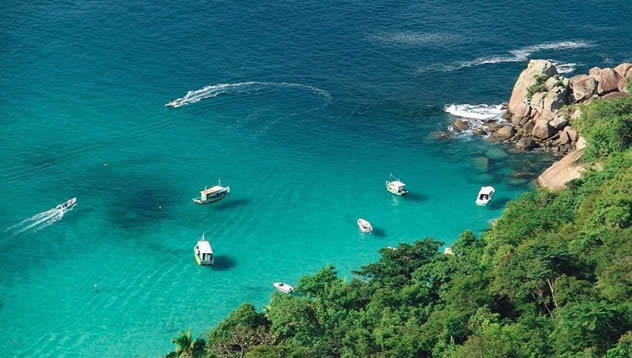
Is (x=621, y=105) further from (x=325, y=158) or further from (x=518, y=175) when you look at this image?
(x=325, y=158)

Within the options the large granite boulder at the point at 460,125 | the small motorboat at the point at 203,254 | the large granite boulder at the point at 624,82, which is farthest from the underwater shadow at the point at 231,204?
the large granite boulder at the point at 624,82

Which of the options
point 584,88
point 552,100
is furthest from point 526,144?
point 584,88

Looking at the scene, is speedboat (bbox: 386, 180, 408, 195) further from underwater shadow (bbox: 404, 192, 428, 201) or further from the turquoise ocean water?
the turquoise ocean water

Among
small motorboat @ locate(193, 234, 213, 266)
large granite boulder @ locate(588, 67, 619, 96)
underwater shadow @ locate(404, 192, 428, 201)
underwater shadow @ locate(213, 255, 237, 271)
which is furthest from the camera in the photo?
large granite boulder @ locate(588, 67, 619, 96)

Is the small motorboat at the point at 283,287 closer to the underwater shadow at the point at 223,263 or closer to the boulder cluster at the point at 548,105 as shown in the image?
the underwater shadow at the point at 223,263

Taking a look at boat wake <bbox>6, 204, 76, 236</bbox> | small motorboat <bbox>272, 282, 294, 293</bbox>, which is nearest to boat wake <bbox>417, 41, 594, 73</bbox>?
small motorboat <bbox>272, 282, 294, 293</bbox>

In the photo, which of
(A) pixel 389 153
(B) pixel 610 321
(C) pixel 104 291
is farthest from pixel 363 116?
(B) pixel 610 321

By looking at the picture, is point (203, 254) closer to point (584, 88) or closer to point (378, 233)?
point (378, 233)
